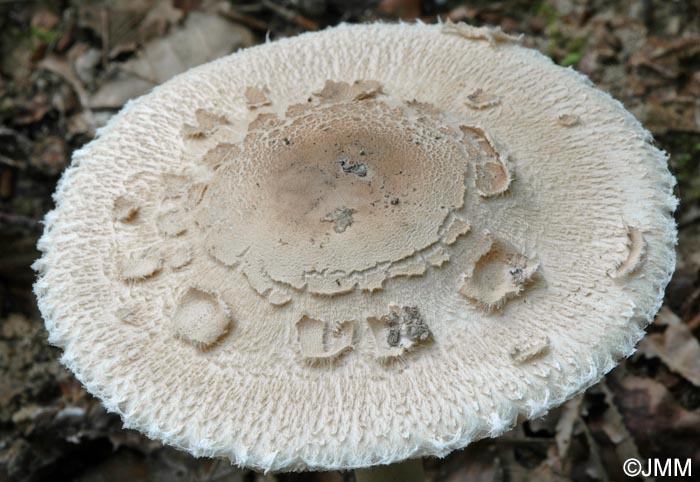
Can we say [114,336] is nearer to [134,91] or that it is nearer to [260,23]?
[134,91]

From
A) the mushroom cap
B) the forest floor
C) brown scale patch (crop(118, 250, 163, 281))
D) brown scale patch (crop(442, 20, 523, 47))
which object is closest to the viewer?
the mushroom cap

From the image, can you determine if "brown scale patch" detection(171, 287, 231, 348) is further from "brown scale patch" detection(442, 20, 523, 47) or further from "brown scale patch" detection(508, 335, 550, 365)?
"brown scale patch" detection(442, 20, 523, 47)

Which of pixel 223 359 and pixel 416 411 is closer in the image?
pixel 416 411

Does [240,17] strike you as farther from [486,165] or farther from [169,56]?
[486,165]

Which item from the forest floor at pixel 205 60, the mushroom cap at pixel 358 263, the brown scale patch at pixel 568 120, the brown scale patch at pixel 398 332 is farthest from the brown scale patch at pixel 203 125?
the forest floor at pixel 205 60

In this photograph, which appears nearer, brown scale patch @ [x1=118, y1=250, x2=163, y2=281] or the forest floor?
brown scale patch @ [x1=118, y1=250, x2=163, y2=281]

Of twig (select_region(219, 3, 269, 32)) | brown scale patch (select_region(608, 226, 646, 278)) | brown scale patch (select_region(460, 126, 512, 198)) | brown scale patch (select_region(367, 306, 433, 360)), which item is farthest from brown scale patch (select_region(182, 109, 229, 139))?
twig (select_region(219, 3, 269, 32))

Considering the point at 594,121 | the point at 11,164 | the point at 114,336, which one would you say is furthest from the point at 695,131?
the point at 11,164

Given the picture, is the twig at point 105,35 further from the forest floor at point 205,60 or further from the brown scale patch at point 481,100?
the brown scale patch at point 481,100
